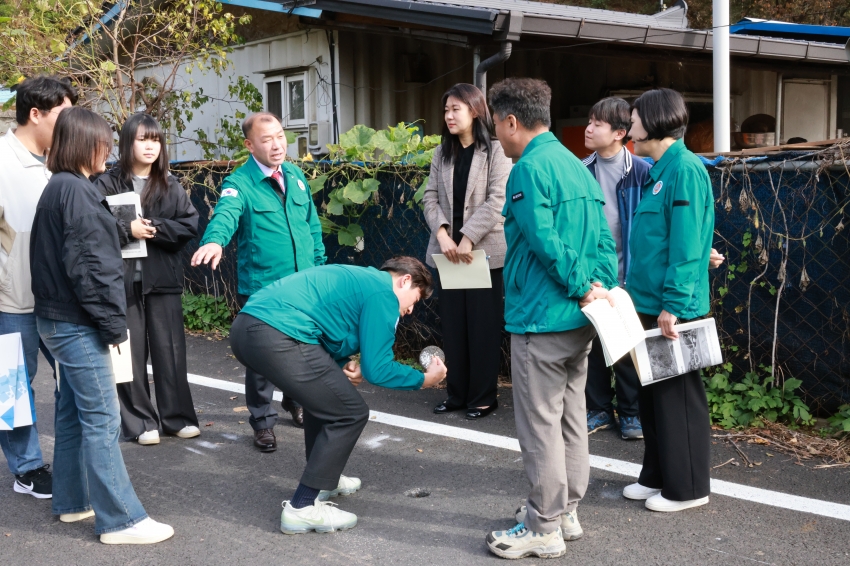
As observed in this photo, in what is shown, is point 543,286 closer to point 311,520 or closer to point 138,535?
point 311,520

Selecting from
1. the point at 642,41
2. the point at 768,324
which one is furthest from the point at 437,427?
the point at 642,41

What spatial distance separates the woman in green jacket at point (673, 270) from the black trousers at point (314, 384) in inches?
55.6

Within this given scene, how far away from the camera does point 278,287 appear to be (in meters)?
3.72

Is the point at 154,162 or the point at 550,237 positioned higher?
the point at 154,162

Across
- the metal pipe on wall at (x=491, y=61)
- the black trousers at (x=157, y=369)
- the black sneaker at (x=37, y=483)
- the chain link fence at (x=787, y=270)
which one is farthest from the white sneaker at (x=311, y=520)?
the metal pipe on wall at (x=491, y=61)

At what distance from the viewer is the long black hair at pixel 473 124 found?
17.0 feet

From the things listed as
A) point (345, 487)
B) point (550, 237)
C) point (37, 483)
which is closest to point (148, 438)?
point (37, 483)

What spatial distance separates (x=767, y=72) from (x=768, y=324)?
9.49m

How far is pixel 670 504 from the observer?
12.5ft

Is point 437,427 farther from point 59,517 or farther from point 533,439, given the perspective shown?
point 59,517

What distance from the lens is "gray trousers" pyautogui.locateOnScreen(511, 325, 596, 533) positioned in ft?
11.0

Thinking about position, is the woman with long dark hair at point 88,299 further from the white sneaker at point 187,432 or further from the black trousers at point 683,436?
the black trousers at point 683,436

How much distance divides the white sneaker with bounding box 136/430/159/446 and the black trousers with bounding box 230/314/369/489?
1.58 metres

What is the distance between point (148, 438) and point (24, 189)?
67.4 inches
